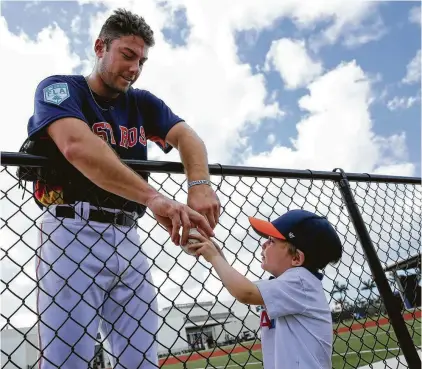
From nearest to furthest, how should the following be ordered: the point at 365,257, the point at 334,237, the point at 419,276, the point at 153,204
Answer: the point at 153,204, the point at 334,237, the point at 365,257, the point at 419,276

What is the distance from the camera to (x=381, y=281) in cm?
212

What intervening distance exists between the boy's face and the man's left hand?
0.32 meters

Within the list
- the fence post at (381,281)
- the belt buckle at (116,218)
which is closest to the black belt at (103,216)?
the belt buckle at (116,218)

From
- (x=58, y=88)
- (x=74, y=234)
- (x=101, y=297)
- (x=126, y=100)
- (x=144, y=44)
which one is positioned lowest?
(x=101, y=297)

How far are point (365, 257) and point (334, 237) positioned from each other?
0.47 meters

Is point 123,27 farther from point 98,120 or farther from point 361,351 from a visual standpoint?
point 361,351

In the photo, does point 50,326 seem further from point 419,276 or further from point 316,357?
point 419,276

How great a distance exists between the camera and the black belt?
1625mm

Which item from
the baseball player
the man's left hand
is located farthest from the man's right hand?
the man's left hand

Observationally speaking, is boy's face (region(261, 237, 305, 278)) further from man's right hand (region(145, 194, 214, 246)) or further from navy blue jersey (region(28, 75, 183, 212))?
navy blue jersey (region(28, 75, 183, 212))

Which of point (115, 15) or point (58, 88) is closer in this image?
point (58, 88)

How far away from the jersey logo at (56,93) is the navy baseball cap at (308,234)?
0.96 m

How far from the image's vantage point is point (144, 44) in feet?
6.49

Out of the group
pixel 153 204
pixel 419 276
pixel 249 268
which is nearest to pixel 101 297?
pixel 153 204
